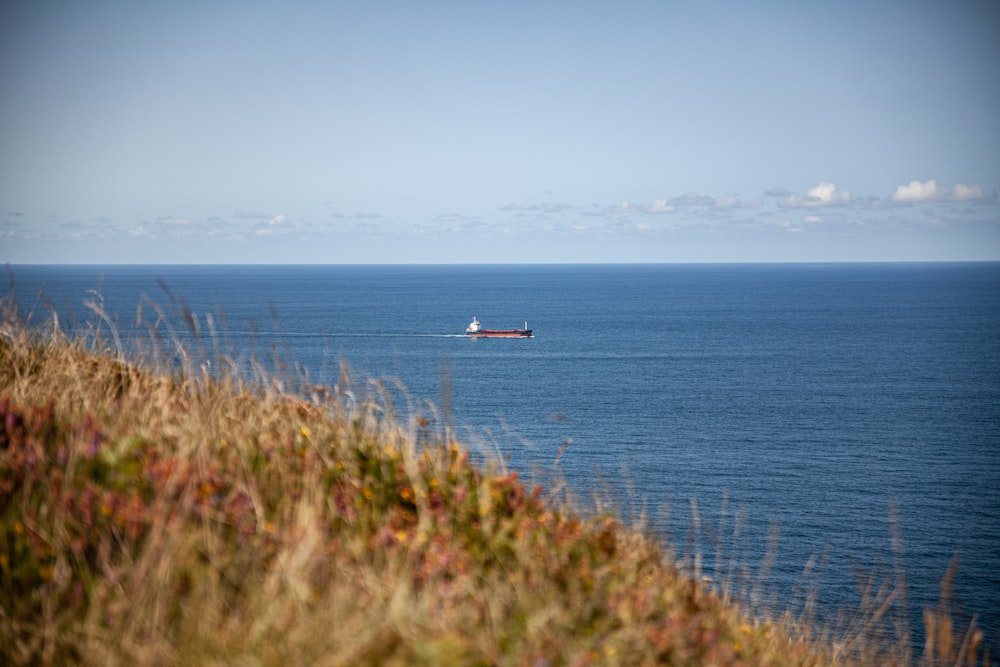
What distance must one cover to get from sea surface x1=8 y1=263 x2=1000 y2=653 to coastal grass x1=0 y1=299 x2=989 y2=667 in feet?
1.78

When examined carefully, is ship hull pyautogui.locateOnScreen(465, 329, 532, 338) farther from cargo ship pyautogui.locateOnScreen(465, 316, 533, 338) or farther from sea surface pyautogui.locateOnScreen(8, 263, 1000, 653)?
sea surface pyautogui.locateOnScreen(8, 263, 1000, 653)

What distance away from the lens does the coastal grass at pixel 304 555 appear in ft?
13.3

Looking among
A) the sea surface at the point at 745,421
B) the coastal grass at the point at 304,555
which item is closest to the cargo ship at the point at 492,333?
the sea surface at the point at 745,421

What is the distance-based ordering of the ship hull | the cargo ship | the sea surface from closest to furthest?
the sea surface, the cargo ship, the ship hull

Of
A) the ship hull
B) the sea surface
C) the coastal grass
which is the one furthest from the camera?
the ship hull

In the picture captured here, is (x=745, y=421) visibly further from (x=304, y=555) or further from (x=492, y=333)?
(x=304, y=555)

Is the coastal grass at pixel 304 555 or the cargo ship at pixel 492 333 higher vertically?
the coastal grass at pixel 304 555

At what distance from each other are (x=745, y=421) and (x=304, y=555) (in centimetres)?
7115

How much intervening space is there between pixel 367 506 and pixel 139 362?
12.6 feet

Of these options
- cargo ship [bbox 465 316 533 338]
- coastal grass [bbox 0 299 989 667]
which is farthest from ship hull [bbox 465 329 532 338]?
coastal grass [bbox 0 299 989 667]

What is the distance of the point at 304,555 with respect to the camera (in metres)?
4.32

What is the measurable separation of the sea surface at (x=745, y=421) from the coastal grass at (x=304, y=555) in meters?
0.54

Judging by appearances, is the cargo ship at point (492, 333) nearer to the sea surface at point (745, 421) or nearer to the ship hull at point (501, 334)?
the ship hull at point (501, 334)

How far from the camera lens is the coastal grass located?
13.3 ft
